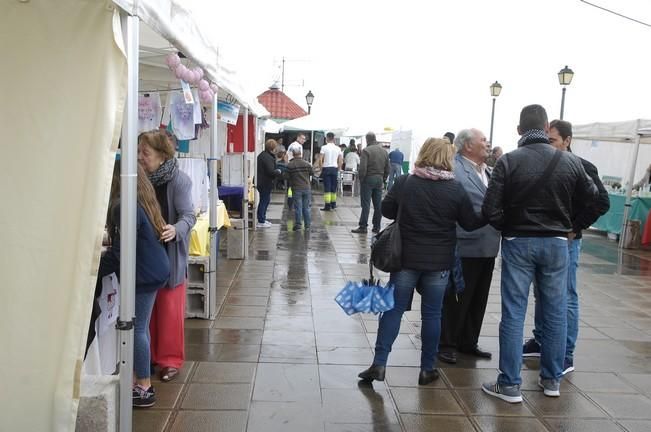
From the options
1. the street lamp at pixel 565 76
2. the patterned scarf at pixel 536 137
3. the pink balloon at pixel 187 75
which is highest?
the street lamp at pixel 565 76

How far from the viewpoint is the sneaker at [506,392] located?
4.03 metres

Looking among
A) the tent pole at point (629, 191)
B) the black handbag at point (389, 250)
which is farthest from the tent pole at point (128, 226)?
the tent pole at point (629, 191)

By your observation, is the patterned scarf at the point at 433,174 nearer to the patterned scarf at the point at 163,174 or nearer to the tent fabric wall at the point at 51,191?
the patterned scarf at the point at 163,174

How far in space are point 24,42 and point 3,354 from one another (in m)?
1.30

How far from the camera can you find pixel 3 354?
2561mm

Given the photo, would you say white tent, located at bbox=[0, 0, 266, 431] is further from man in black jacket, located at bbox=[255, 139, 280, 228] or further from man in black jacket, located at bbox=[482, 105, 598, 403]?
man in black jacket, located at bbox=[255, 139, 280, 228]

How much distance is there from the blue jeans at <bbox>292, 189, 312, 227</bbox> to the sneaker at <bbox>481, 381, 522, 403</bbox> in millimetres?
7531

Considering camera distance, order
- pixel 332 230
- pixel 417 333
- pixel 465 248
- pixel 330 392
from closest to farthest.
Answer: pixel 330 392 → pixel 465 248 → pixel 417 333 → pixel 332 230

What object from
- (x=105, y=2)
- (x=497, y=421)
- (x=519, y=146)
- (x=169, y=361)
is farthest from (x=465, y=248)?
(x=105, y=2)

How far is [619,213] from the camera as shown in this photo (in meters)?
12.7

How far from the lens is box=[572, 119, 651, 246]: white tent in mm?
11259

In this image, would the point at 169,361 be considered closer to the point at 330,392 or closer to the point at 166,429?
the point at 166,429

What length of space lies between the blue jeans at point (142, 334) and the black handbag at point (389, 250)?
4.72ft

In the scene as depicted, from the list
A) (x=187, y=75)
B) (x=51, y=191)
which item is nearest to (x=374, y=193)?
(x=187, y=75)
